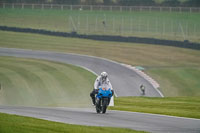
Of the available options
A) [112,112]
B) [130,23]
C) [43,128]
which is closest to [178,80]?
[130,23]

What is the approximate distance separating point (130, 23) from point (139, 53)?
15.0 feet

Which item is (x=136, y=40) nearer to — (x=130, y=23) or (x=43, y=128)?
(x=130, y=23)

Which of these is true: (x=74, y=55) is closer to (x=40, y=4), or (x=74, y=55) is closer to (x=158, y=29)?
(x=40, y=4)

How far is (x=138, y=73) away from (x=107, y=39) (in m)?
6.98

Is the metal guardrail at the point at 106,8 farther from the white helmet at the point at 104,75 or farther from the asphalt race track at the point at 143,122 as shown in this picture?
the asphalt race track at the point at 143,122

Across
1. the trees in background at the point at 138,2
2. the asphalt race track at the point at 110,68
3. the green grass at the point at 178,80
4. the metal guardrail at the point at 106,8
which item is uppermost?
the trees in background at the point at 138,2

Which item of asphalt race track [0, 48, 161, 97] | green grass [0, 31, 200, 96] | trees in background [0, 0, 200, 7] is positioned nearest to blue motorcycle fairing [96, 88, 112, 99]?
asphalt race track [0, 48, 161, 97]

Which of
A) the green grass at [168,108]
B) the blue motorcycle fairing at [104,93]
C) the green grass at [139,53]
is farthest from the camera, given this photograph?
the green grass at [139,53]

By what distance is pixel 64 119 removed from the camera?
17.0 meters

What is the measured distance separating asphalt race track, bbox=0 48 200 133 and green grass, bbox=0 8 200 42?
385 cm

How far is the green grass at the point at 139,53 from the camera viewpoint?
154ft

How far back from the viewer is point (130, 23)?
2131 inches

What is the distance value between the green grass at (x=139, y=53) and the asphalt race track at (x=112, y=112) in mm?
785

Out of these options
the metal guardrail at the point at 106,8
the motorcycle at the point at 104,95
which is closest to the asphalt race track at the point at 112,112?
the motorcycle at the point at 104,95
